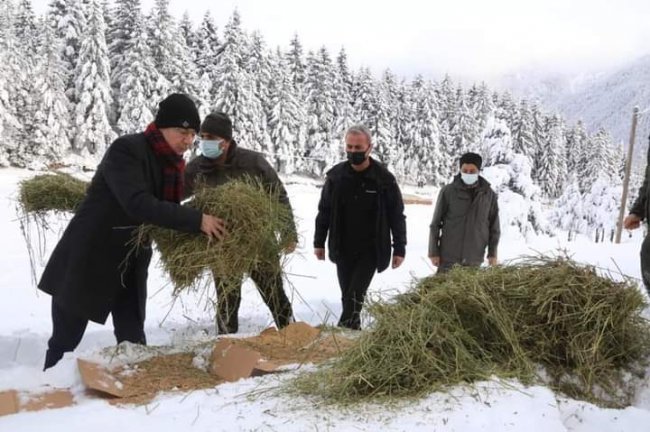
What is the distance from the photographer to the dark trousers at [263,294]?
10.7 ft

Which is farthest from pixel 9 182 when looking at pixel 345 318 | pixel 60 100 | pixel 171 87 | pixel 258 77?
pixel 345 318

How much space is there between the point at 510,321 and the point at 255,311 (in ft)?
14.7

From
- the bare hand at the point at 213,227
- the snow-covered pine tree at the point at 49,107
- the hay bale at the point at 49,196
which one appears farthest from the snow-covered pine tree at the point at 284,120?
the bare hand at the point at 213,227

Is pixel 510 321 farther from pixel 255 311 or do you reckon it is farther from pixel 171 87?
pixel 171 87

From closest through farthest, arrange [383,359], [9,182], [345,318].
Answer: [383,359], [345,318], [9,182]

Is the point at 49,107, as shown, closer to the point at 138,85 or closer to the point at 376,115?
the point at 138,85

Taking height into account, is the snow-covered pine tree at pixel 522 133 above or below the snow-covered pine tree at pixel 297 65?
below

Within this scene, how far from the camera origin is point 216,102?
1655 inches

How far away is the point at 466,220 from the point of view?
221 inches

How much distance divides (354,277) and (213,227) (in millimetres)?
2233

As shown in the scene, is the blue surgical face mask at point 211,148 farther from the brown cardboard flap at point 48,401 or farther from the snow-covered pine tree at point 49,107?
the snow-covered pine tree at point 49,107

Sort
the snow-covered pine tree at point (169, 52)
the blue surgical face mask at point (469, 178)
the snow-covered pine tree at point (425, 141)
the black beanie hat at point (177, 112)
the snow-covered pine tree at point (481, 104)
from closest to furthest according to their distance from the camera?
the black beanie hat at point (177, 112) → the blue surgical face mask at point (469, 178) → the snow-covered pine tree at point (169, 52) → the snow-covered pine tree at point (425, 141) → the snow-covered pine tree at point (481, 104)

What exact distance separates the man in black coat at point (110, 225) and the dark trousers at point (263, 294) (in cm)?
63

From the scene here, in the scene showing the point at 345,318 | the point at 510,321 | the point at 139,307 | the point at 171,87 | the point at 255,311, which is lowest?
the point at 255,311
